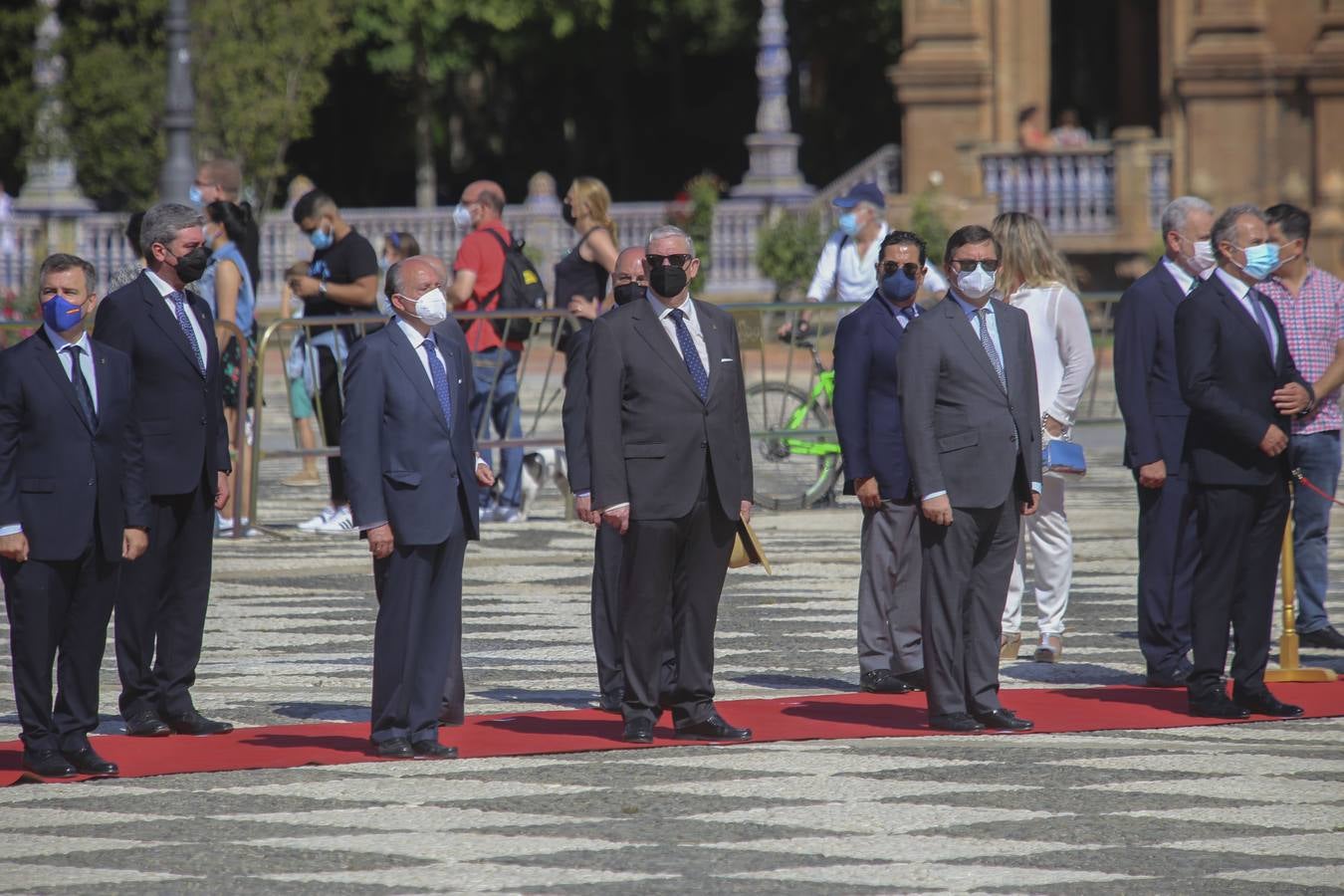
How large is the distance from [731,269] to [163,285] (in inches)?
1046

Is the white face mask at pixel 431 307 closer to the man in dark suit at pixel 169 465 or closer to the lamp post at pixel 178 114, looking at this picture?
the man in dark suit at pixel 169 465

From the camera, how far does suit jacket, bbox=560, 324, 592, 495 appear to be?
9.70 meters

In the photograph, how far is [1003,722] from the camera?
933cm

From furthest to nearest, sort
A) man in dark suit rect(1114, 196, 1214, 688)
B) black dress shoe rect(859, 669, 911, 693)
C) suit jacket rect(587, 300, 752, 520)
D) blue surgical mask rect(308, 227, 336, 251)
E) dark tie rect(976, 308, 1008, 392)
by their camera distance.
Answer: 1. blue surgical mask rect(308, 227, 336, 251)
2. man in dark suit rect(1114, 196, 1214, 688)
3. black dress shoe rect(859, 669, 911, 693)
4. dark tie rect(976, 308, 1008, 392)
5. suit jacket rect(587, 300, 752, 520)

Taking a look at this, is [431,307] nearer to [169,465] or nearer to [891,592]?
[169,465]

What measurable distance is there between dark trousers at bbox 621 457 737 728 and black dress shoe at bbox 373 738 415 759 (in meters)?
0.78

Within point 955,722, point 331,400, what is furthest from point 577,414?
point 331,400

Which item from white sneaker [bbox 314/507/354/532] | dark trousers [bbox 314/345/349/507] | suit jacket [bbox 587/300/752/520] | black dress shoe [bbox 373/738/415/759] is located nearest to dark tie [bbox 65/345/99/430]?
black dress shoe [bbox 373/738/415/759]

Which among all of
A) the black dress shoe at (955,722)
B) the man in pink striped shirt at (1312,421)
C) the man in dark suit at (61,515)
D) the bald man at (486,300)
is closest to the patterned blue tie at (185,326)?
the man in dark suit at (61,515)

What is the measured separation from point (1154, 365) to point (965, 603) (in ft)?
5.74

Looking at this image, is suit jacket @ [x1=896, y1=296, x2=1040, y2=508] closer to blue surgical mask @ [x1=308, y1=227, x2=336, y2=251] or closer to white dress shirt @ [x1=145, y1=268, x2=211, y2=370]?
white dress shirt @ [x1=145, y1=268, x2=211, y2=370]

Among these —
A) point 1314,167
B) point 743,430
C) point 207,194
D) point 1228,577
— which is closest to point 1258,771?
point 1228,577

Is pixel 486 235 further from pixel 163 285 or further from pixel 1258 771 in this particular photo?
pixel 1258 771

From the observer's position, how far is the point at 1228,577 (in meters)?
9.71
